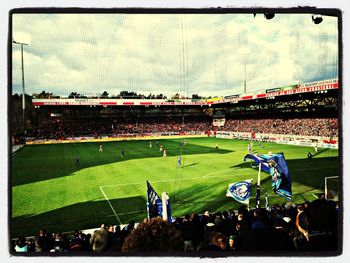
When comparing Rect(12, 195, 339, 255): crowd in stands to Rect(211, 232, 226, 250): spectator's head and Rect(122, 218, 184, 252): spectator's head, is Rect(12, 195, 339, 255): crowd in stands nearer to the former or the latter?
Rect(211, 232, 226, 250): spectator's head

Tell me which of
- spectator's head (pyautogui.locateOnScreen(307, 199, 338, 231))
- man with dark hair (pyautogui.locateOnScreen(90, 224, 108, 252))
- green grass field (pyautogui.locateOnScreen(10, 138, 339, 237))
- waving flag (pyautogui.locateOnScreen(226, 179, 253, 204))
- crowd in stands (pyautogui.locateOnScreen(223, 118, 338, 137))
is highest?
crowd in stands (pyautogui.locateOnScreen(223, 118, 338, 137))

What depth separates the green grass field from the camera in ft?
26.3

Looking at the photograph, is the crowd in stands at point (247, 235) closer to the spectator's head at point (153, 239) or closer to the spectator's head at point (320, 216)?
the spectator's head at point (320, 216)

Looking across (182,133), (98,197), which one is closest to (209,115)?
(182,133)

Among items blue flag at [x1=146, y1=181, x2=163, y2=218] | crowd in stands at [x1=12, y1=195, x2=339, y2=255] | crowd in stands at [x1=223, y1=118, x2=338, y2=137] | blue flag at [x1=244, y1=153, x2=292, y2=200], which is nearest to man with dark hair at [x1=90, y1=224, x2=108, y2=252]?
crowd in stands at [x1=12, y1=195, x2=339, y2=255]

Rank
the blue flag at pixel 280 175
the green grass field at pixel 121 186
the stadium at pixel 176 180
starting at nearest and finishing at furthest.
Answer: the stadium at pixel 176 180, the blue flag at pixel 280 175, the green grass field at pixel 121 186

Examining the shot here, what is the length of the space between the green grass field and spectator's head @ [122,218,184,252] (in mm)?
3548

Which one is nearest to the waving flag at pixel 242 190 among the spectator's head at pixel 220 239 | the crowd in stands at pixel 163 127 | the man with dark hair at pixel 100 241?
the spectator's head at pixel 220 239

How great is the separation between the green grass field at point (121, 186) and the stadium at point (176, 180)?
5cm

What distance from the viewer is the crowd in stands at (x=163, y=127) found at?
24703mm

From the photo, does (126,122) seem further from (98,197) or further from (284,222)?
(284,222)

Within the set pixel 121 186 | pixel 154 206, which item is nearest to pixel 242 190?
pixel 154 206

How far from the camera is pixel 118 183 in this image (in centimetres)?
1167

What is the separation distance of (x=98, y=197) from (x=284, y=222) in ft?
22.6
